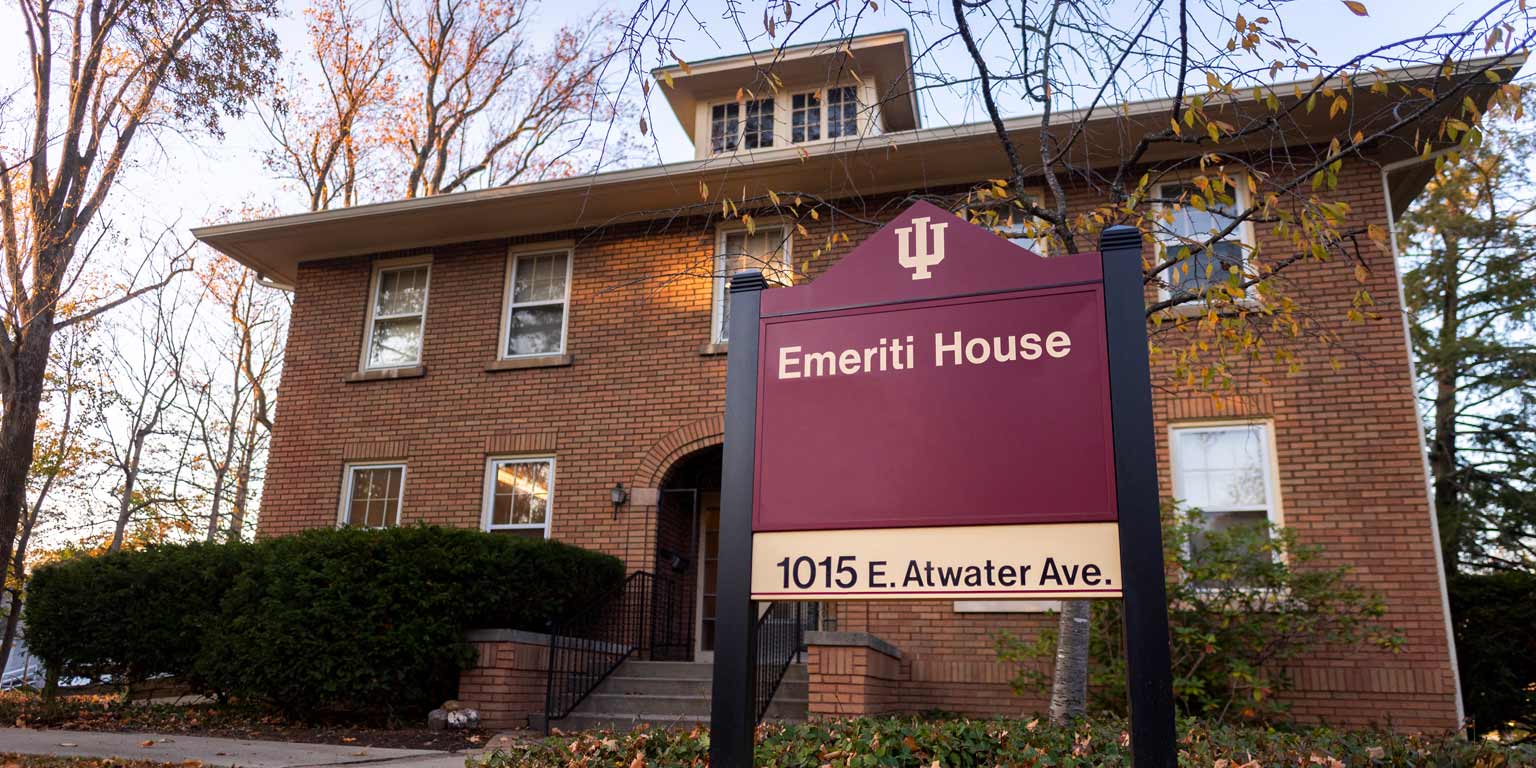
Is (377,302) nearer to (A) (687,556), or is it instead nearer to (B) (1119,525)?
(A) (687,556)

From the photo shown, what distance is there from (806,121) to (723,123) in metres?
1.32

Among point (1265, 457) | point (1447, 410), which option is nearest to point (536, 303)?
point (1265, 457)

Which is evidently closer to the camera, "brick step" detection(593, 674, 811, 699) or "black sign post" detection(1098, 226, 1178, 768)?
"black sign post" detection(1098, 226, 1178, 768)

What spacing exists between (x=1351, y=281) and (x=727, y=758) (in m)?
9.61

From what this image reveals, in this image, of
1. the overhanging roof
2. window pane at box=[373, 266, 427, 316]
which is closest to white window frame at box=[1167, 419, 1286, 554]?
the overhanging roof

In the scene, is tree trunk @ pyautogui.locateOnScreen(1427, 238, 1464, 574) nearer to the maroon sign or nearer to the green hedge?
the green hedge

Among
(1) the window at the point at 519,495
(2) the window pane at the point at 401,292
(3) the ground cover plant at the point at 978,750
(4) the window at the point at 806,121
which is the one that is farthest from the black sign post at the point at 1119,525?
(2) the window pane at the point at 401,292

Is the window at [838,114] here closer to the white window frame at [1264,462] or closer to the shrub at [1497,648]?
the white window frame at [1264,462]

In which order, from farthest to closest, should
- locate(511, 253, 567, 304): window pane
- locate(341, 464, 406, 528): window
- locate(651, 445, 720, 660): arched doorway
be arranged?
locate(511, 253, 567, 304): window pane < locate(341, 464, 406, 528): window < locate(651, 445, 720, 660): arched doorway

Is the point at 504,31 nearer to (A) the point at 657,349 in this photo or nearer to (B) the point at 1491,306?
(A) the point at 657,349

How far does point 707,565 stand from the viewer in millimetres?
13109

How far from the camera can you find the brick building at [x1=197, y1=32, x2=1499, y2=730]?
9516 millimetres

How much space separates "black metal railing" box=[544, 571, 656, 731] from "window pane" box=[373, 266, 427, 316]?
Result: 516 centimetres

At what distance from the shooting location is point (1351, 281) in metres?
10.4
